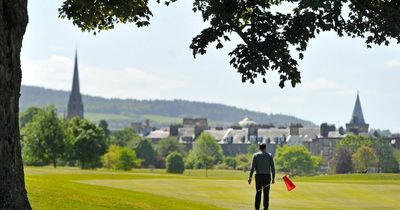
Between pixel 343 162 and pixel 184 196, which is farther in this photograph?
pixel 343 162

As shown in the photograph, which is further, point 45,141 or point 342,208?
point 45,141

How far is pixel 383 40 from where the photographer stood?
2123cm

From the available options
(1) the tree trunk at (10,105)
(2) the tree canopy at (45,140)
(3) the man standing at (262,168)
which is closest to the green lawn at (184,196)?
(3) the man standing at (262,168)

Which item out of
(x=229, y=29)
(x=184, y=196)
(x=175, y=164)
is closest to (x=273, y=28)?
(x=229, y=29)

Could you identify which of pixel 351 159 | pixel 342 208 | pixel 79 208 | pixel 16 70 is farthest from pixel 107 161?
pixel 16 70

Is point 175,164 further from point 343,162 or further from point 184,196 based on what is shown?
point 184,196

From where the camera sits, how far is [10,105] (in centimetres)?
1658

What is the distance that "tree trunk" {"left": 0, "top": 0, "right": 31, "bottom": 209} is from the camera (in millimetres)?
16281

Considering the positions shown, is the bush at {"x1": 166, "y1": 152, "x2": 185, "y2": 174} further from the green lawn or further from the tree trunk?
the tree trunk

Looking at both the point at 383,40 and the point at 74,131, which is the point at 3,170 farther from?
the point at 74,131

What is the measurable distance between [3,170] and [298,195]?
37.4 meters

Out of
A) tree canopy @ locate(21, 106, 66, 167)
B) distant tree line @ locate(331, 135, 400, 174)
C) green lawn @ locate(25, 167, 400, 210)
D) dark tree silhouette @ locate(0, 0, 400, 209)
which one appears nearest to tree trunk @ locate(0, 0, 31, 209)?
dark tree silhouette @ locate(0, 0, 400, 209)

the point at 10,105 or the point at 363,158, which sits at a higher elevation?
the point at 363,158

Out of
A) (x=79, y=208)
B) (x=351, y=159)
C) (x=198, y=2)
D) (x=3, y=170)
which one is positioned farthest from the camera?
(x=351, y=159)
